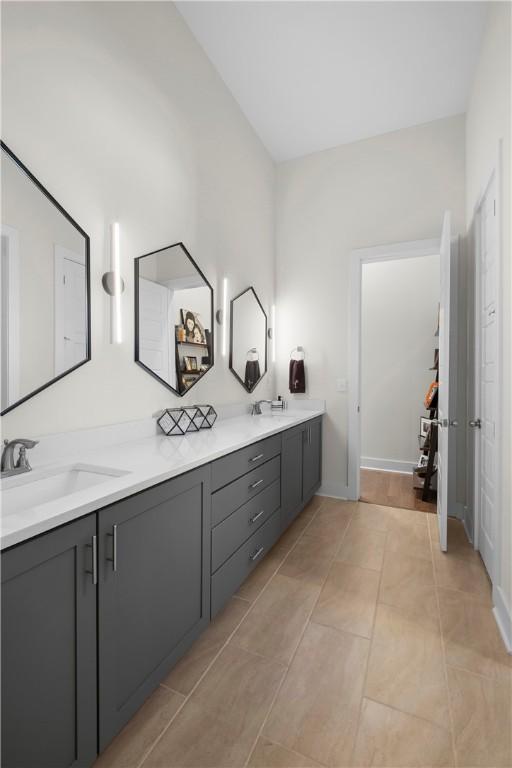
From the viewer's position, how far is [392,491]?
11.8 ft

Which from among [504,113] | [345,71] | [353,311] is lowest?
[353,311]

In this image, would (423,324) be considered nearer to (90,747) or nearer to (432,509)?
(432,509)

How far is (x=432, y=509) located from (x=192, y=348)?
2.52m

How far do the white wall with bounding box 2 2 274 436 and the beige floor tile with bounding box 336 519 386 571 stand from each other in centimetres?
138

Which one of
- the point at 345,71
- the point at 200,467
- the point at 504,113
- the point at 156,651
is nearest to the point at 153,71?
the point at 345,71

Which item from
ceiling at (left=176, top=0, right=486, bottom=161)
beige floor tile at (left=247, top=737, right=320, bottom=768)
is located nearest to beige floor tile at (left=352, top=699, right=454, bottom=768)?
beige floor tile at (left=247, top=737, right=320, bottom=768)

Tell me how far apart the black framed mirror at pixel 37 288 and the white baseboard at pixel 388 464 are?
3808 millimetres

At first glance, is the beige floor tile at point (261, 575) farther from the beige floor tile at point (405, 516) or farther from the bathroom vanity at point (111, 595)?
the beige floor tile at point (405, 516)

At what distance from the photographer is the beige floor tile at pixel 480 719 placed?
1077 millimetres

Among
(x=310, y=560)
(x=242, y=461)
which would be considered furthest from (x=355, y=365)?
(x=242, y=461)

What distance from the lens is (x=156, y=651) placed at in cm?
120

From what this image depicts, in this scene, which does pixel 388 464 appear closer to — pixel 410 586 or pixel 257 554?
pixel 410 586

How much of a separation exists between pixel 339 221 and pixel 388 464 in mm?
2873

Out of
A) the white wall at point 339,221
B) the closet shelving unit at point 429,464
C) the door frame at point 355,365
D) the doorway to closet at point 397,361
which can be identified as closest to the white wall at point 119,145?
the white wall at point 339,221
